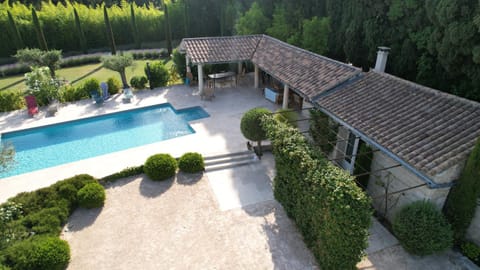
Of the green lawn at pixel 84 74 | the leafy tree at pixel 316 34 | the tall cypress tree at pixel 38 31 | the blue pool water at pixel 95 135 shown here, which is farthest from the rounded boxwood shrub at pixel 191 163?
the tall cypress tree at pixel 38 31

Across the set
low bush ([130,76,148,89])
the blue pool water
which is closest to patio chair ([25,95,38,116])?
the blue pool water

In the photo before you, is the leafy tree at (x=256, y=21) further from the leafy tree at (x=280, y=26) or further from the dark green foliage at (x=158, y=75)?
the dark green foliage at (x=158, y=75)

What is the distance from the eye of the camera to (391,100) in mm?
12516

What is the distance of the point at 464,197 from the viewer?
9.59 meters

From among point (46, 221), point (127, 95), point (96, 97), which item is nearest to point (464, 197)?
point (46, 221)

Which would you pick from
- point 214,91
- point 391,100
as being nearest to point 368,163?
point 391,100

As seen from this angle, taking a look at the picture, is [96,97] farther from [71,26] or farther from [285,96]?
[71,26]

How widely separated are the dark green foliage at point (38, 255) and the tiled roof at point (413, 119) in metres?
11.6

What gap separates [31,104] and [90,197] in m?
12.9

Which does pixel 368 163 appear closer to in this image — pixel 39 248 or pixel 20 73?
pixel 39 248

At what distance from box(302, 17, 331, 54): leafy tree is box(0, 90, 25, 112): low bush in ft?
75.2

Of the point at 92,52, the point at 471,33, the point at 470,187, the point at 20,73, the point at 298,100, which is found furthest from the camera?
the point at 92,52

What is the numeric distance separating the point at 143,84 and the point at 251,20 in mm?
13579

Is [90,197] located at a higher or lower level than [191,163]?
lower
